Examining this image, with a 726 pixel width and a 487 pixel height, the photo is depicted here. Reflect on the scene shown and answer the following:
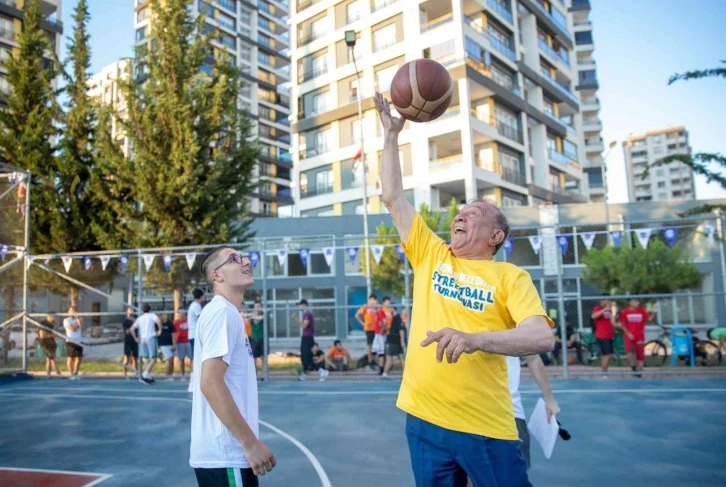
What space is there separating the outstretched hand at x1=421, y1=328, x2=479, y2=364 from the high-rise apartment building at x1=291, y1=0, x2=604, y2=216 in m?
31.3

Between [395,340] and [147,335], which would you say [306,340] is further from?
[147,335]

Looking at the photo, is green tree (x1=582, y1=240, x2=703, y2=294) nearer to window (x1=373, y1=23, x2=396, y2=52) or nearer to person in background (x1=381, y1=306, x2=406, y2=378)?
person in background (x1=381, y1=306, x2=406, y2=378)

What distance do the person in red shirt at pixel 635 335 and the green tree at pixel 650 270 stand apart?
26.9 feet

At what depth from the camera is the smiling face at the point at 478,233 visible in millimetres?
2998

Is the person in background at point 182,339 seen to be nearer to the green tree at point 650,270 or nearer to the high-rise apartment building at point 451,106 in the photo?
the green tree at point 650,270

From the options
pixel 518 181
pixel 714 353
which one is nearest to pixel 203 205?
pixel 714 353

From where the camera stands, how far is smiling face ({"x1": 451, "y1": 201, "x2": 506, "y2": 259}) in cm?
300

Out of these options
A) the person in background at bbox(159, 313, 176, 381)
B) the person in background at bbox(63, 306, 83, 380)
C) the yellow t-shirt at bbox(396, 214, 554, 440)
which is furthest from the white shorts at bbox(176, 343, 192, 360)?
the yellow t-shirt at bbox(396, 214, 554, 440)

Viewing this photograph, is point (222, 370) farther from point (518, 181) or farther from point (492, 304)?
point (518, 181)

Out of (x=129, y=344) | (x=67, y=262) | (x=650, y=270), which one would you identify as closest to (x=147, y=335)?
(x=129, y=344)

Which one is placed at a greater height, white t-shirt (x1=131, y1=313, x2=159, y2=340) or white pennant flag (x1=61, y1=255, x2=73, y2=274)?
white pennant flag (x1=61, y1=255, x2=73, y2=274)

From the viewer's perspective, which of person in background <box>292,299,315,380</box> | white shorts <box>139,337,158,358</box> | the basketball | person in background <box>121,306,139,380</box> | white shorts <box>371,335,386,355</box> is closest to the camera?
the basketball

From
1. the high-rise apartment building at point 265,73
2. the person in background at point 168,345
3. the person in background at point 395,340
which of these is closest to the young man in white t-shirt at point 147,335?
the person in background at point 168,345

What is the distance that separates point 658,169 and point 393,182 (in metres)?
149
